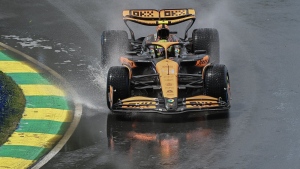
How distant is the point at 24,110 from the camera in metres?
19.2

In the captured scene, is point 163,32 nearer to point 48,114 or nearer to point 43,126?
point 48,114

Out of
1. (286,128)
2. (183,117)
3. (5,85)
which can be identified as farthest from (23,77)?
(286,128)

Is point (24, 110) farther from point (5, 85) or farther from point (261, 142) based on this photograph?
point (261, 142)

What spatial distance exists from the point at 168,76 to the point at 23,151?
140 inches

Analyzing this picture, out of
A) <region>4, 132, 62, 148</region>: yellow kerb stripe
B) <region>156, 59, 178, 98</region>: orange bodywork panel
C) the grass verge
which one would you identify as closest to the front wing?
<region>156, 59, 178, 98</region>: orange bodywork panel

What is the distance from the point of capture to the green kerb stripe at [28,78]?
69.5 feet

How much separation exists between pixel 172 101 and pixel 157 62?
1604mm

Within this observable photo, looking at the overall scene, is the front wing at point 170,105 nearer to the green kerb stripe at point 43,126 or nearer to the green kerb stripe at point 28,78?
the green kerb stripe at point 43,126

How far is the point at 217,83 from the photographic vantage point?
1867 centimetres

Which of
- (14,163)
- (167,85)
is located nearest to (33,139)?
(14,163)

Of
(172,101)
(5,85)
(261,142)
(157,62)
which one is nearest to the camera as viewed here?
(261,142)

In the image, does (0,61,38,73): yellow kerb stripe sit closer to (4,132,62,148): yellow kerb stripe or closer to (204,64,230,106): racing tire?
(4,132,62,148): yellow kerb stripe

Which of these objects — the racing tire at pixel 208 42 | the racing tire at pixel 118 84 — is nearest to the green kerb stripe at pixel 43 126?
the racing tire at pixel 118 84

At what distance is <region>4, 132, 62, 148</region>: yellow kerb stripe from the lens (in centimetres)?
1714
